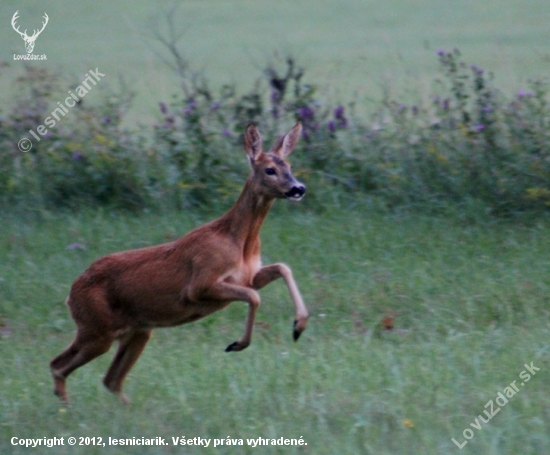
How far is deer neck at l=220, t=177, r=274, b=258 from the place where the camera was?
6648 millimetres

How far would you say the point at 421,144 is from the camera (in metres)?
11.0

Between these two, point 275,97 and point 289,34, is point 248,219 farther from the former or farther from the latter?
point 289,34

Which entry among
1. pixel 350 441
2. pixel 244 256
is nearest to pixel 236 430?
pixel 350 441

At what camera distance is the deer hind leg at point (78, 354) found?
6.48 m

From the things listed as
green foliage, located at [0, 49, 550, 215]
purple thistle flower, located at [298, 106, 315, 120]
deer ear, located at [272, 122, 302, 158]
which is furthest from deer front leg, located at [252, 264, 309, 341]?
purple thistle flower, located at [298, 106, 315, 120]

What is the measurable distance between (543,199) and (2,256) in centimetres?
508

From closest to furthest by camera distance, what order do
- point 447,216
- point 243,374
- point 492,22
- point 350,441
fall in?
point 350,441 < point 243,374 < point 447,216 < point 492,22

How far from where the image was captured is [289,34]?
23625 mm

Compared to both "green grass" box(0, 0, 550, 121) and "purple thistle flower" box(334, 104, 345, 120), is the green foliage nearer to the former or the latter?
"purple thistle flower" box(334, 104, 345, 120)

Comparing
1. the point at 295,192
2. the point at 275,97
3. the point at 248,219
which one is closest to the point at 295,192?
the point at 295,192

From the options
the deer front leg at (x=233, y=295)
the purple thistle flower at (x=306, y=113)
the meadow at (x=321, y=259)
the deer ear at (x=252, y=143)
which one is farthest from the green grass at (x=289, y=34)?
the deer front leg at (x=233, y=295)

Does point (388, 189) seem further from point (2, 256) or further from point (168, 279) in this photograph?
point (168, 279)

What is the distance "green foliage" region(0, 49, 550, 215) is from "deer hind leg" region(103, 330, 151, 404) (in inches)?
163

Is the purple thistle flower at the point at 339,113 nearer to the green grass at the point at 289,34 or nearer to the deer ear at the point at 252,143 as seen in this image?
the deer ear at the point at 252,143
